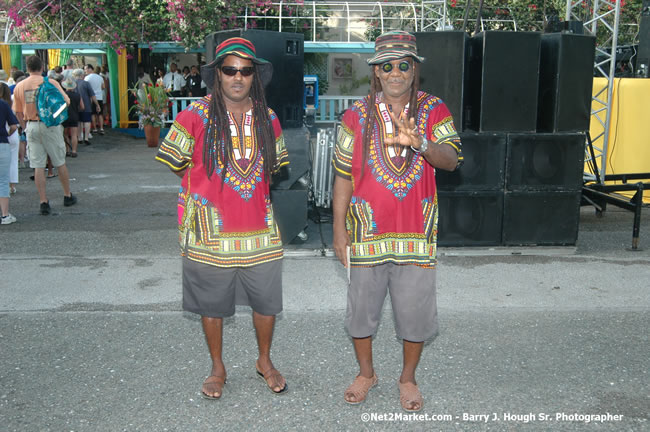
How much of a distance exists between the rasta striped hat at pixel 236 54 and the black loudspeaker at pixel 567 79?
4.03m

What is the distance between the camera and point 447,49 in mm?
6664

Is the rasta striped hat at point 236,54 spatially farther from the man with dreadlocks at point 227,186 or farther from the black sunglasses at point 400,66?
the black sunglasses at point 400,66

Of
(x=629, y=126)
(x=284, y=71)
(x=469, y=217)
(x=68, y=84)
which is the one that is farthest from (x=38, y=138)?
(x=629, y=126)

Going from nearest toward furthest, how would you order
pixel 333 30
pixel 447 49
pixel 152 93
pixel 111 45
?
pixel 447 49, pixel 152 93, pixel 111 45, pixel 333 30

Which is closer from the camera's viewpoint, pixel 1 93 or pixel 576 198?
pixel 576 198

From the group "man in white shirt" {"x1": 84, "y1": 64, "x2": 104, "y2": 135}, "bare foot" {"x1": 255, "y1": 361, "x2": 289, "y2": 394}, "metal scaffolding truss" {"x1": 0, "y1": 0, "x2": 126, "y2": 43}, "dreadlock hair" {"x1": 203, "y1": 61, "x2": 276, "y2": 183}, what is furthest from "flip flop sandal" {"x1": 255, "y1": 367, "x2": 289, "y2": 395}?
"metal scaffolding truss" {"x1": 0, "y1": 0, "x2": 126, "y2": 43}

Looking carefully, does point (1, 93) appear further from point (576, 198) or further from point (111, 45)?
point (111, 45)

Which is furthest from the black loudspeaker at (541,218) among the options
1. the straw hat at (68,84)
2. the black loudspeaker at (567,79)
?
the straw hat at (68,84)

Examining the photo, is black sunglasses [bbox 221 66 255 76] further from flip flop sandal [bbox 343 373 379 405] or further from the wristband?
flip flop sandal [bbox 343 373 379 405]

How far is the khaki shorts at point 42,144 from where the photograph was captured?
8.78 m

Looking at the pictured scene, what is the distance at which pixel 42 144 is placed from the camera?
8.85 metres

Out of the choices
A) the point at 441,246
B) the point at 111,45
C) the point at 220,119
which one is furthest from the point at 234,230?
the point at 111,45

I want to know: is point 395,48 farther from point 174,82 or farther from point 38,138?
point 174,82

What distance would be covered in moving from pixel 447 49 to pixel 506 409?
4.05m
